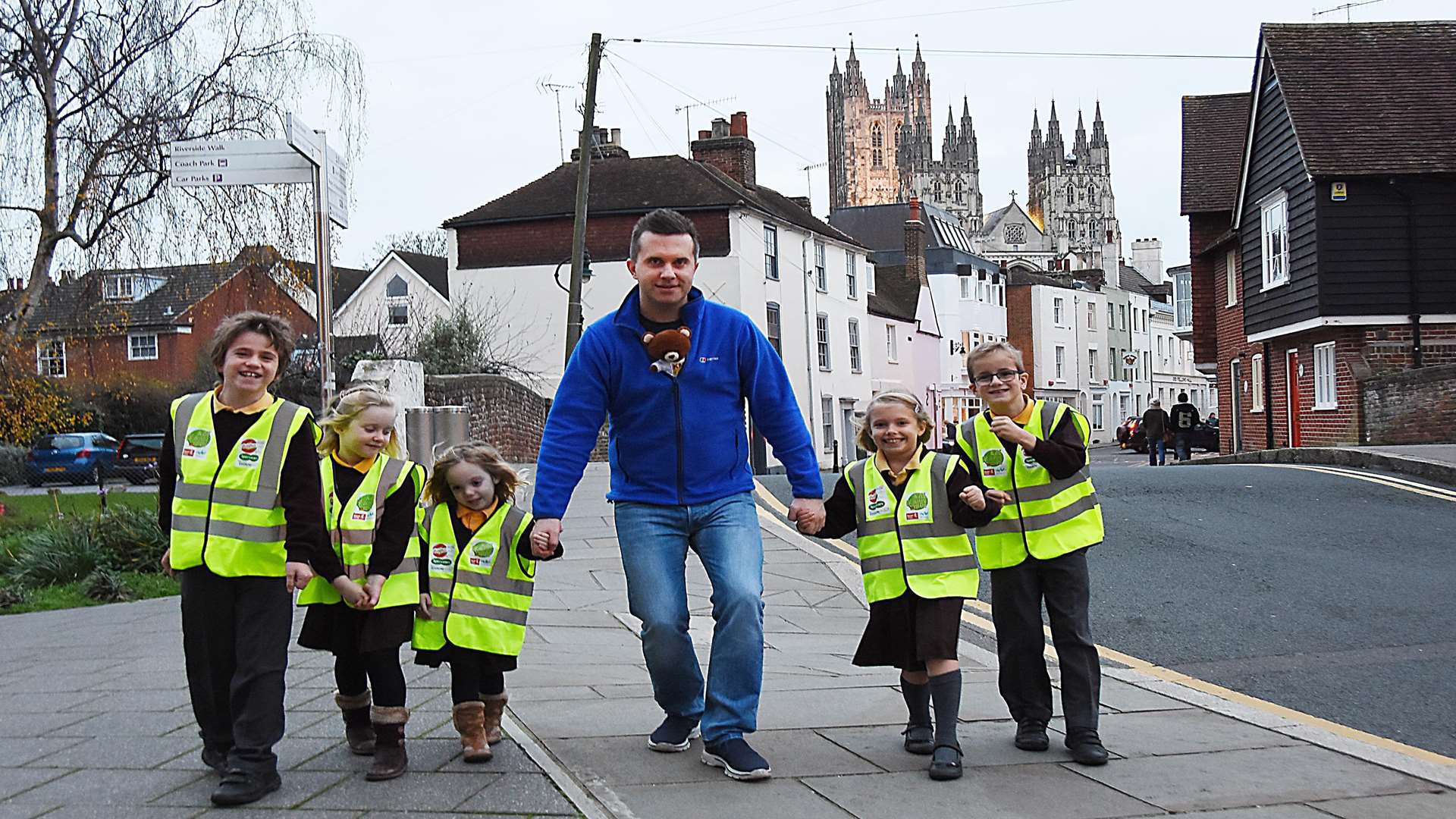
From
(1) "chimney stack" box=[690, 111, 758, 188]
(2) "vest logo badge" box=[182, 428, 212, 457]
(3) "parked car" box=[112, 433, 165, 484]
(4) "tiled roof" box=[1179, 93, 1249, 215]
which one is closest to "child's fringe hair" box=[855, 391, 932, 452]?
(2) "vest logo badge" box=[182, 428, 212, 457]

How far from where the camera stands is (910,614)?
4.86 metres

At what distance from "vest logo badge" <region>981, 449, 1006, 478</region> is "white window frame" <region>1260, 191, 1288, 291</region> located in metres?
25.1

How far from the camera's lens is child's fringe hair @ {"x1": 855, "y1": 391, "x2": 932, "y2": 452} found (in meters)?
5.00

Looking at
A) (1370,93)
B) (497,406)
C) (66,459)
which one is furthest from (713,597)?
(66,459)

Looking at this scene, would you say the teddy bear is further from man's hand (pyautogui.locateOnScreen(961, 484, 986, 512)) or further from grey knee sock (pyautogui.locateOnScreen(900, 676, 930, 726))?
grey knee sock (pyautogui.locateOnScreen(900, 676, 930, 726))

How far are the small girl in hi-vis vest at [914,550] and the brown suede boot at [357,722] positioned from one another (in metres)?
1.73

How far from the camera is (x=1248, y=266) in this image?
100 feet

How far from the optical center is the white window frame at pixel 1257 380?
30.7 metres

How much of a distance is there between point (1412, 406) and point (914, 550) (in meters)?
21.7

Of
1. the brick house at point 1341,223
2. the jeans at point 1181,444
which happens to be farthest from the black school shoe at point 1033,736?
the jeans at point 1181,444

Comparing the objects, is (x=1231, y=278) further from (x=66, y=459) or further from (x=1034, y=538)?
(x=1034, y=538)

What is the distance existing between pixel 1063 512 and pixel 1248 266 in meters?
27.8

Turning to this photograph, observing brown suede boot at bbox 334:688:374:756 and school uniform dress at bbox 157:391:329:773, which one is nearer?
school uniform dress at bbox 157:391:329:773

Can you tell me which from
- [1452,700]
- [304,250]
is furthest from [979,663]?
[304,250]
